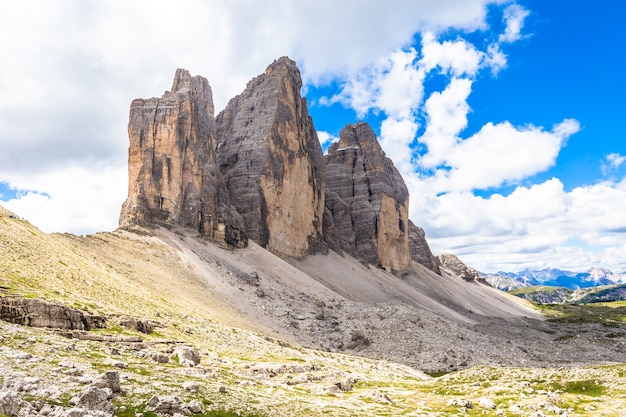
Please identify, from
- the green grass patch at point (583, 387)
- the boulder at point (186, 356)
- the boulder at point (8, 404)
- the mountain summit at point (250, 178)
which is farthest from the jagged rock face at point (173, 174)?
the boulder at point (8, 404)

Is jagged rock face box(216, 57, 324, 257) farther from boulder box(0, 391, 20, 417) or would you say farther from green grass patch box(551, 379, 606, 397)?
boulder box(0, 391, 20, 417)

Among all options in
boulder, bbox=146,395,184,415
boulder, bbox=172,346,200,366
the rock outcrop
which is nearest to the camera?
boulder, bbox=146,395,184,415

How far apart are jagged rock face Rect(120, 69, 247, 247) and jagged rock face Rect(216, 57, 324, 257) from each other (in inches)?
598

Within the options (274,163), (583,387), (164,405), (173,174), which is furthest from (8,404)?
(274,163)

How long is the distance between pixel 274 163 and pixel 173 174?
4188 cm

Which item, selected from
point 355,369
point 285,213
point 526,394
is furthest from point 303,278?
point 526,394

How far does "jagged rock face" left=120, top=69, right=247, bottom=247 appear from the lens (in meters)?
110

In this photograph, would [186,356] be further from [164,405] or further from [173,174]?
[173,174]

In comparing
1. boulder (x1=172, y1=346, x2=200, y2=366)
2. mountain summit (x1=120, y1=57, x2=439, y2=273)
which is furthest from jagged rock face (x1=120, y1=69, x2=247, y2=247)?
boulder (x1=172, y1=346, x2=200, y2=366)

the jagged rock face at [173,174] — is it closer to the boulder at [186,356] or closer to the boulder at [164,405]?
the boulder at [186,356]

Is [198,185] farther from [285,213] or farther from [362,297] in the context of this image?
[362,297]

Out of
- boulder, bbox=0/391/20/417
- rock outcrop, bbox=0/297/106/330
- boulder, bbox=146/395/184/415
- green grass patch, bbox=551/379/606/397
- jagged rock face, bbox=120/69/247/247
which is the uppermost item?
jagged rock face, bbox=120/69/247/247

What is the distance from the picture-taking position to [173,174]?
113 metres

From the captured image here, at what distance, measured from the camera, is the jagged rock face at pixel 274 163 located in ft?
463
